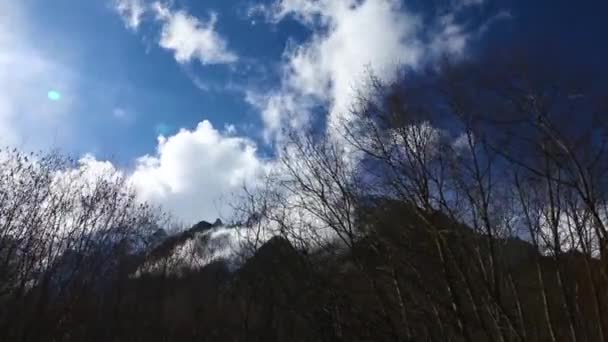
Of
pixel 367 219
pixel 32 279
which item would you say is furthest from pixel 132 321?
pixel 367 219

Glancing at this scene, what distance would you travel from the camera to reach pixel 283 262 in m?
15.1

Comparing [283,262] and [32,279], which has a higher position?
[283,262]

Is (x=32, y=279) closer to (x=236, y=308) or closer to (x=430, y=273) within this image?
(x=430, y=273)

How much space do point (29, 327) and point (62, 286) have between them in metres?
1.81

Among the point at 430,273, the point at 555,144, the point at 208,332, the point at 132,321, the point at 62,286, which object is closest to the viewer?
the point at 555,144

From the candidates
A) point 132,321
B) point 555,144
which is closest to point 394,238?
point 555,144

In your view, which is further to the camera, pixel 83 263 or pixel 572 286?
pixel 83 263

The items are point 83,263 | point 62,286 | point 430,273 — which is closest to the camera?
point 430,273

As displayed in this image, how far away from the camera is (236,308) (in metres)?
37.8

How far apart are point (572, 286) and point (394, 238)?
6526 millimetres

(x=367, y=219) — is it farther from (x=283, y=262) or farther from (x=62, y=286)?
(x=62, y=286)

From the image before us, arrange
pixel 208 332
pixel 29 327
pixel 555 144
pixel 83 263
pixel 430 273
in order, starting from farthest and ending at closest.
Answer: pixel 208 332, pixel 83 263, pixel 29 327, pixel 430 273, pixel 555 144

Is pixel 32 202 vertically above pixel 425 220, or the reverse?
pixel 32 202

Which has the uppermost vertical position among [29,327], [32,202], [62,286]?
[32,202]
